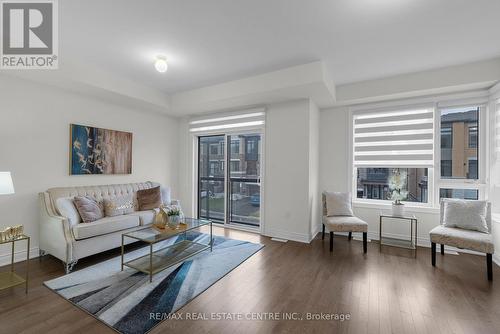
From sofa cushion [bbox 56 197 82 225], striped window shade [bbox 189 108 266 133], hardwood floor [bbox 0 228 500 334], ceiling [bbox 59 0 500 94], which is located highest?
ceiling [bbox 59 0 500 94]

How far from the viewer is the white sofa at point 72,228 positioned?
2742 mm

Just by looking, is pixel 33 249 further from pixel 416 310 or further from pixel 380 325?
pixel 416 310

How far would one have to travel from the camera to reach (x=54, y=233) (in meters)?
2.86

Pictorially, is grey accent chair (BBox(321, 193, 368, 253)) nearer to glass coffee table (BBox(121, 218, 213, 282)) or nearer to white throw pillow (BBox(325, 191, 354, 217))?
white throw pillow (BBox(325, 191, 354, 217))

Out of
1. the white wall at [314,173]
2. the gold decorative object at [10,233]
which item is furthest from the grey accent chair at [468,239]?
the gold decorative object at [10,233]

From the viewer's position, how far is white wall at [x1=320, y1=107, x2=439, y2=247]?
402 centimetres

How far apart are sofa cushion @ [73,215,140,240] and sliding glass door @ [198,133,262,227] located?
6.17 ft

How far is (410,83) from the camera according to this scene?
11.6ft

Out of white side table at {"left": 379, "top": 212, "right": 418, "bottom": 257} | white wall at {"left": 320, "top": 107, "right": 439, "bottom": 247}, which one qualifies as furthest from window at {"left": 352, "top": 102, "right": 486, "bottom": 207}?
white side table at {"left": 379, "top": 212, "right": 418, "bottom": 257}

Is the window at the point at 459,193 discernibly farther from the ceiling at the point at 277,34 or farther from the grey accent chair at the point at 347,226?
the ceiling at the point at 277,34

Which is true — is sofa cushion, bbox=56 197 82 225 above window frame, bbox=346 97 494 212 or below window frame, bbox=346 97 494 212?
below

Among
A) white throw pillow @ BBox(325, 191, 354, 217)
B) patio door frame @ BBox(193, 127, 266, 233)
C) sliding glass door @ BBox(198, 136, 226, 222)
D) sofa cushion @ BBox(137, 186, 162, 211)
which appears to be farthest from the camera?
sliding glass door @ BBox(198, 136, 226, 222)

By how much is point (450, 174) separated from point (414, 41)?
89.5 inches

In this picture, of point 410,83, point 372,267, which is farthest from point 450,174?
point 372,267
